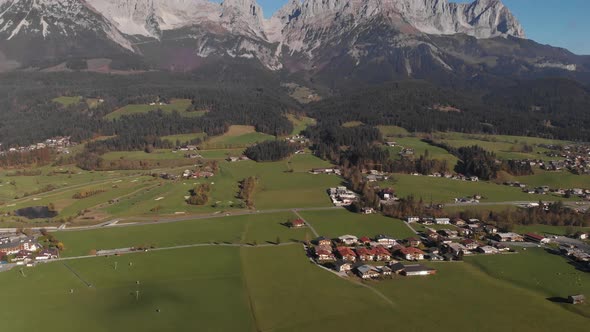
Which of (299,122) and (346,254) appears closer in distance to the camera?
(346,254)

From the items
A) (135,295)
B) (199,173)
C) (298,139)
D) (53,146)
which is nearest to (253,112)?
(298,139)

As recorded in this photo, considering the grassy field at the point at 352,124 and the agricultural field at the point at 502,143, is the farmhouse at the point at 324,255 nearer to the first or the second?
the agricultural field at the point at 502,143

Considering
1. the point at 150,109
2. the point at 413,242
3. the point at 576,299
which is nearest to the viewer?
the point at 576,299

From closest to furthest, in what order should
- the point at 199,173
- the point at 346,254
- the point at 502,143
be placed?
the point at 346,254 < the point at 199,173 < the point at 502,143

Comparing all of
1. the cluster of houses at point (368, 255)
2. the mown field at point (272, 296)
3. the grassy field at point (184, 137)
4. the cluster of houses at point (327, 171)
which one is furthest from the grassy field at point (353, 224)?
the grassy field at point (184, 137)

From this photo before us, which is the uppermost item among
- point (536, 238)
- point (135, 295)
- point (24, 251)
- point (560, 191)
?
point (560, 191)

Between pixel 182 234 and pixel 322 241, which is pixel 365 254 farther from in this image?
pixel 182 234

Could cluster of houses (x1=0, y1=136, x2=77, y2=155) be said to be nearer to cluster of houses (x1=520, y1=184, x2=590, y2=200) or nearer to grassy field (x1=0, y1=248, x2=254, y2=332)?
grassy field (x1=0, y1=248, x2=254, y2=332)
